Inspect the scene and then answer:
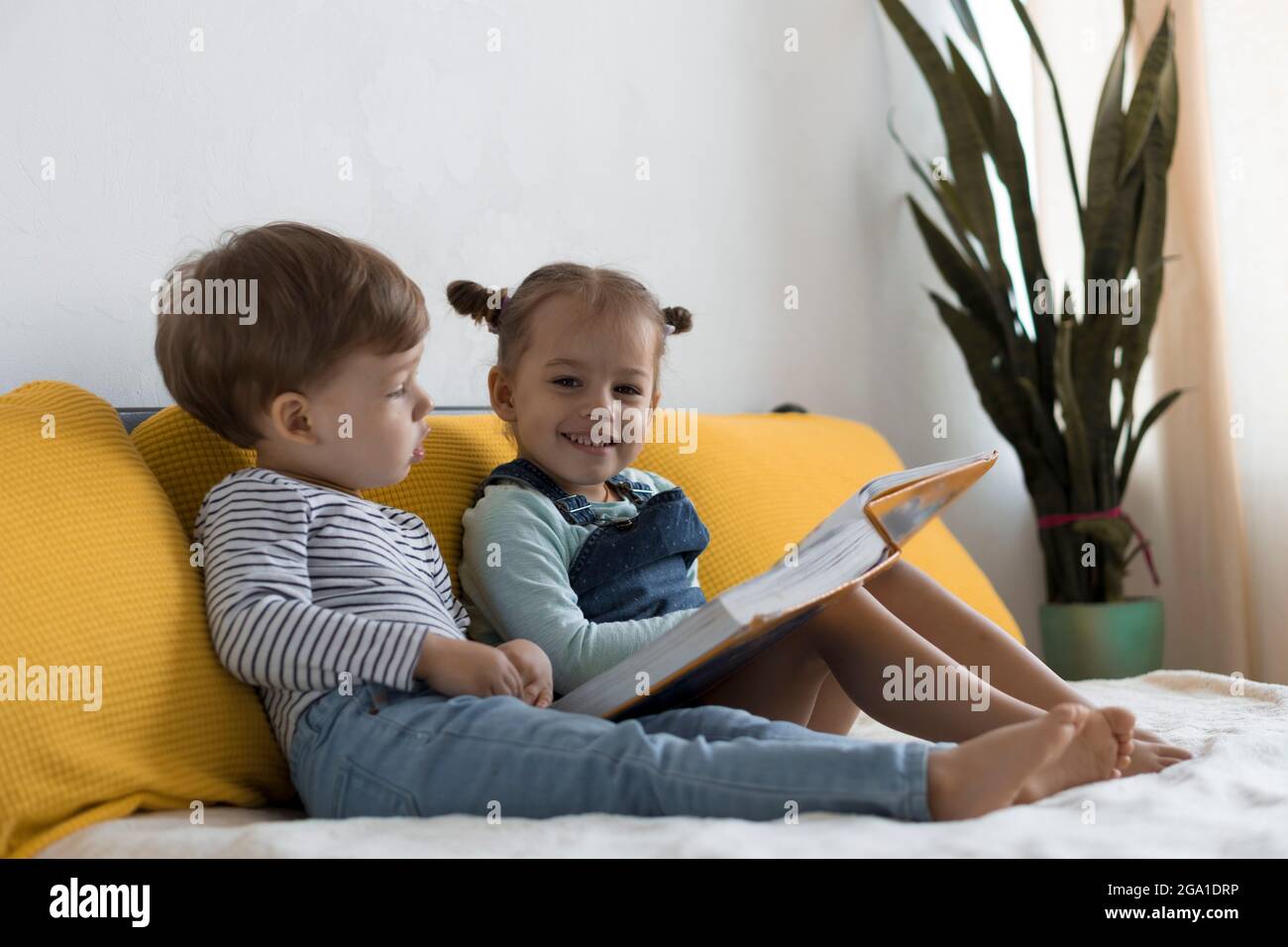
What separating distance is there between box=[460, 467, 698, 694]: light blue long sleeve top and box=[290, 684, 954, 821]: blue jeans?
0.15 m

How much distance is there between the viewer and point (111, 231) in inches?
55.8

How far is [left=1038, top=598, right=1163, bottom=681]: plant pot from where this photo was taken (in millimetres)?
2260

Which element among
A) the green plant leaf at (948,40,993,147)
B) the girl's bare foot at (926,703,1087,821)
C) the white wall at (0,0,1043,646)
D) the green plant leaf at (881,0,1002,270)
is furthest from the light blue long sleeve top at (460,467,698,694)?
the green plant leaf at (948,40,993,147)

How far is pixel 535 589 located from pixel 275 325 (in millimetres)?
351

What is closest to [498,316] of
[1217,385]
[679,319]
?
[679,319]

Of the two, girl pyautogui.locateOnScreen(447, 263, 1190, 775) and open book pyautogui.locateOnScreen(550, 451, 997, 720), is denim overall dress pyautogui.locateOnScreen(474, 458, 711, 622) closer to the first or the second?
girl pyautogui.locateOnScreen(447, 263, 1190, 775)

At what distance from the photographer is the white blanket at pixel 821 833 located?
795 millimetres

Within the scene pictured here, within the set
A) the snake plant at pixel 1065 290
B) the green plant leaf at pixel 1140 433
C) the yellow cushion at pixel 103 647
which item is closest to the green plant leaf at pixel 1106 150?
the snake plant at pixel 1065 290
